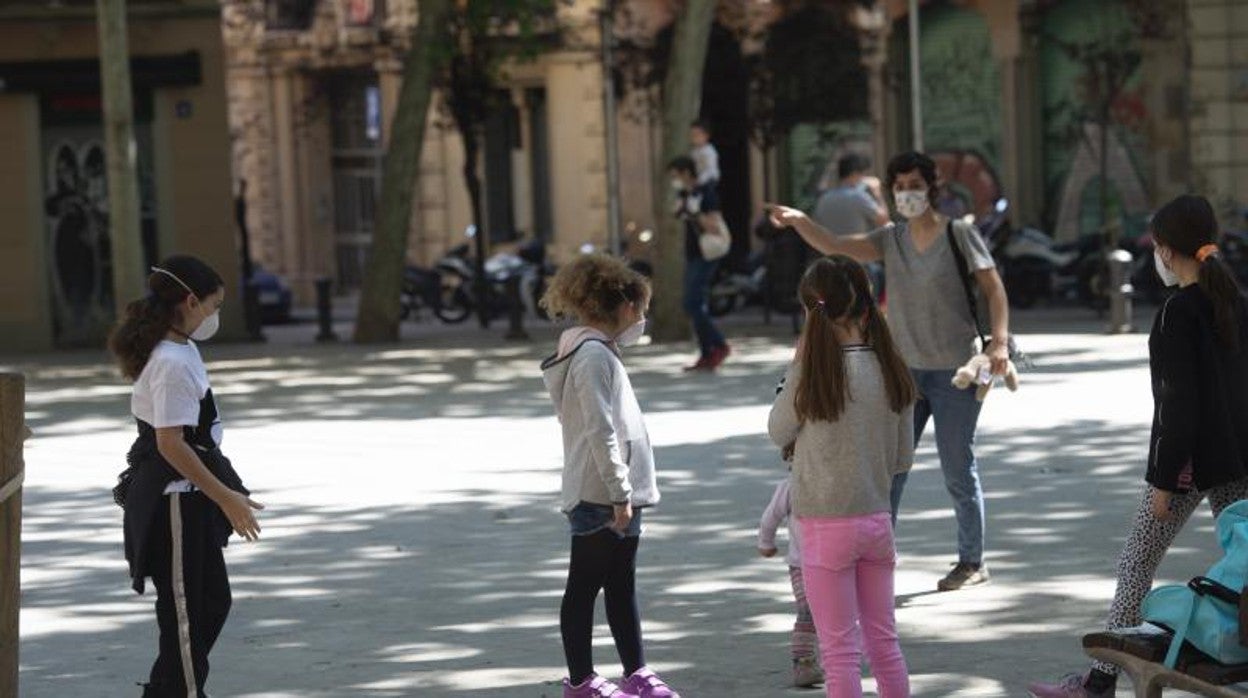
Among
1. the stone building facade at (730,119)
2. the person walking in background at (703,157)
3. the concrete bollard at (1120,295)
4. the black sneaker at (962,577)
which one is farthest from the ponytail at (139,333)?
the stone building facade at (730,119)

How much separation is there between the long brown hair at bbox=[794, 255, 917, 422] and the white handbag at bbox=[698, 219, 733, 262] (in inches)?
505

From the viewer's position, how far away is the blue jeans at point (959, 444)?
1005 cm

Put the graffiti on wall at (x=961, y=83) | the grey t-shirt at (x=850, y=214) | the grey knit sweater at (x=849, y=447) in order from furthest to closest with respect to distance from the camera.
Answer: the graffiti on wall at (x=961, y=83) → the grey t-shirt at (x=850, y=214) → the grey knit sweater at (x=849, y=447)

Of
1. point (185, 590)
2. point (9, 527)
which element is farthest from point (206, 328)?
point (9, 527)

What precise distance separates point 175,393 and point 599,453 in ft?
4.13

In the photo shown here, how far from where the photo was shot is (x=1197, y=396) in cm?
748

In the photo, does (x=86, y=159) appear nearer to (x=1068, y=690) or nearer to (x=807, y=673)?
(x=807, y=673)

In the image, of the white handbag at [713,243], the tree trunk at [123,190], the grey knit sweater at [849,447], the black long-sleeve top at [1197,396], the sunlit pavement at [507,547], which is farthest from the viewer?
the tree trunk at [123,190]

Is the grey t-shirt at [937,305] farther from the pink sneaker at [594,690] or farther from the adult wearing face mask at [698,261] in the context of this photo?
the adult wearing face mask at [698,261]

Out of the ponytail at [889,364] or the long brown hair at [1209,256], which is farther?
the long brown hair at [1209,256]

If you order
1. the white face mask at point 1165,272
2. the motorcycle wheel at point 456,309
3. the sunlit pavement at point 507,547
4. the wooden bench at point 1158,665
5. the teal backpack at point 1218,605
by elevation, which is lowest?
the motorcycle wheel at point 456,309

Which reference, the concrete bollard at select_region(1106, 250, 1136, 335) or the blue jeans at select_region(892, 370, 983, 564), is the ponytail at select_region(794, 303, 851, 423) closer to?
the blue jeans at select_region(892, 370, 983, 564)

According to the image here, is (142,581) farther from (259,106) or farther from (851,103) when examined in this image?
(259,106)

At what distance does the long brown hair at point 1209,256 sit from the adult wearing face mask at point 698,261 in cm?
1282
